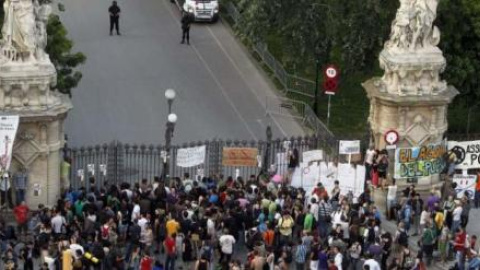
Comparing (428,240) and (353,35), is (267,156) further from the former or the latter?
(428,240)

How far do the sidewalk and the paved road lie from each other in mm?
7368

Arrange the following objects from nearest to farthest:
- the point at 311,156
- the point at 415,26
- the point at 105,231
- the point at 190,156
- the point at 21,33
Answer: the point at 105,231
the point at 21,33
the point at 415,26
the point at 190,156
the point at 311,156

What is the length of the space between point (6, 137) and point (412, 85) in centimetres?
1175

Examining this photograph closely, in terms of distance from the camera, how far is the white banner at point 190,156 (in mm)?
37594

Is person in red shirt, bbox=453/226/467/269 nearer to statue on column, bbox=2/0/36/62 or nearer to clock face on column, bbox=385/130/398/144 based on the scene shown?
clock face on column, bbox=385/130/398/144

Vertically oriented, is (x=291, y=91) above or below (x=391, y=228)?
above

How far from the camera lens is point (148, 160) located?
1622 inches

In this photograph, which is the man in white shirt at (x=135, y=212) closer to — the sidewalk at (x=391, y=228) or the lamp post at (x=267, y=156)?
the lamp post at (x=267, y=156)

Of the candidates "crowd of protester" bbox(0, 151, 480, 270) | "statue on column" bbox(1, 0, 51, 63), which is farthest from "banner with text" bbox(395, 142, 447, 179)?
"statue on column" bbox(1, 0, 51, 63)

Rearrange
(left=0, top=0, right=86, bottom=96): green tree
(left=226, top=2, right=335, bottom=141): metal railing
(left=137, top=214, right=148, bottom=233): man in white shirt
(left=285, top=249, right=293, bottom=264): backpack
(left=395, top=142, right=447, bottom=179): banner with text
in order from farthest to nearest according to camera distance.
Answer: (left=226, top=2, right=335, bottom=141): metal railing
(left=0, top=0, right=86, bottom=96): green tree
(left=395, top=142, right=447, bottom=179): banner with text
(left=137, top=214, right=148, bottom=233): man in white shirt
(left=285, top=249, right=293, bottom=264): backpack

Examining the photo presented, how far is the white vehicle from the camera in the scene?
184ft

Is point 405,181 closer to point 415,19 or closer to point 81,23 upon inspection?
point 415,19

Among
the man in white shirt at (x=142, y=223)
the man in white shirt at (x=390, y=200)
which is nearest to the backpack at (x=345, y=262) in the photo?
the man in white shirt at (x=390, y=200)

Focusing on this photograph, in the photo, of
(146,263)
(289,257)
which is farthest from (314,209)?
(146,263)
